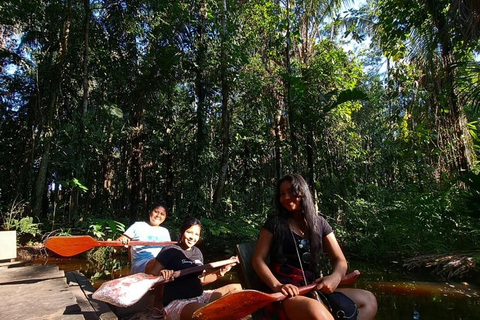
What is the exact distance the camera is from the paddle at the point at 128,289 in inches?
93.6

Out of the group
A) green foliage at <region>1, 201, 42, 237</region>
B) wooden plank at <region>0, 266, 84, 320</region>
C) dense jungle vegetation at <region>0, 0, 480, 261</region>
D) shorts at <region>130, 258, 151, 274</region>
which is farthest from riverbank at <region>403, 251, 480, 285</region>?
green foliage at <region>1, 201, 42, 237</region>

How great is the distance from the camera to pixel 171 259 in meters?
2.65

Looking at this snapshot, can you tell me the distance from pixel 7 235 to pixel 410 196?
8451 millimetres

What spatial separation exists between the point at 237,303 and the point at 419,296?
398 cm

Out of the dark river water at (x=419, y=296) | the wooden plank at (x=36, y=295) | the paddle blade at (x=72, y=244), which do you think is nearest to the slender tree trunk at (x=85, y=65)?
the dark river water at (x=419, y=296)

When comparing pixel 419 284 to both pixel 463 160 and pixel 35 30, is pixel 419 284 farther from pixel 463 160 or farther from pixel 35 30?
pixel 35 30

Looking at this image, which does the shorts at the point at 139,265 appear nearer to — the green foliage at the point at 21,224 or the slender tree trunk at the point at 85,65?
the green foliage at the point at 21,224

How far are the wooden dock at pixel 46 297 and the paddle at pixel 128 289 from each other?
43 cm

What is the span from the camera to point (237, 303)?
1862 mm

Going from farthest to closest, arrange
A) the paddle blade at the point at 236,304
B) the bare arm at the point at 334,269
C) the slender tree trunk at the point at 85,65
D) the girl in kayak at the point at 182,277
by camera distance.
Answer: the slender tree trunk at the point at 85,65, the girl in kayak at the point at 182,277, the bare arm at the point at 334,269, the paddle blade at the point at 236,304

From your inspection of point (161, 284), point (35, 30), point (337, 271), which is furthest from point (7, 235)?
point (35, 30)

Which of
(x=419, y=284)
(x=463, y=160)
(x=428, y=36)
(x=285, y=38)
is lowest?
(x=419, y=284)

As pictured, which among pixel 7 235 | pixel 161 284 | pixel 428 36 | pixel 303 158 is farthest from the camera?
pixel 303 158

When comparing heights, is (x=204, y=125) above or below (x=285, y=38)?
below
